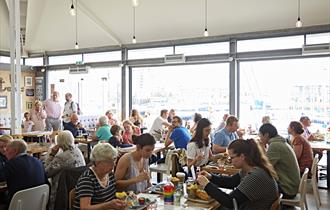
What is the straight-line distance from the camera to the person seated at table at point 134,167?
9.67ft

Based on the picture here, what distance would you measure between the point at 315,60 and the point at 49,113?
6.59m

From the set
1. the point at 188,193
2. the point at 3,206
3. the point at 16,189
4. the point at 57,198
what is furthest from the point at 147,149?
the point at 3,206

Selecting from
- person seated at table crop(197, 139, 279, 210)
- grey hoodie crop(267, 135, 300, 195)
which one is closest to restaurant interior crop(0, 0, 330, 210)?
grey hoodie crop(267, 135, 300, 195)

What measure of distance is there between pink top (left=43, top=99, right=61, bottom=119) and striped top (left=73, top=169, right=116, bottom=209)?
6.14m

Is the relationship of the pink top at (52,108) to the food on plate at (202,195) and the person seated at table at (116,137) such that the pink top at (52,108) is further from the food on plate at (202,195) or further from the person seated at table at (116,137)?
the food on plate at (202,195)

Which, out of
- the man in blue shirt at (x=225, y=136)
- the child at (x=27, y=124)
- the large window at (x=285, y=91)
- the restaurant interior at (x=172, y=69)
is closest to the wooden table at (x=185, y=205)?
the restaurant interior at (x=172, y=69)

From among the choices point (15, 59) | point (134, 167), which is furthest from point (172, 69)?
point (134, 167)

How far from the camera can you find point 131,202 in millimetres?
2500

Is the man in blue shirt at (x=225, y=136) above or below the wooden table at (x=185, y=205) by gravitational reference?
above

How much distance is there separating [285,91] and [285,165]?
4642 mm

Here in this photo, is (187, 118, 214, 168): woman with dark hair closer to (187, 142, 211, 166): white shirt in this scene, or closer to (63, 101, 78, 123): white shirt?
(187, 142, 211, 166): white shirt

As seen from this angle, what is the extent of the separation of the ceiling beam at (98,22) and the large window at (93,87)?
101 cm

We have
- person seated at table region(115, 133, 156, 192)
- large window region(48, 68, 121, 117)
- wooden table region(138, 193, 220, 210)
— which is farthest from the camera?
large window region(48, 68, 121, 117)

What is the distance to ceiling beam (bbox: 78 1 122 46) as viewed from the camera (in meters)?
8.42
